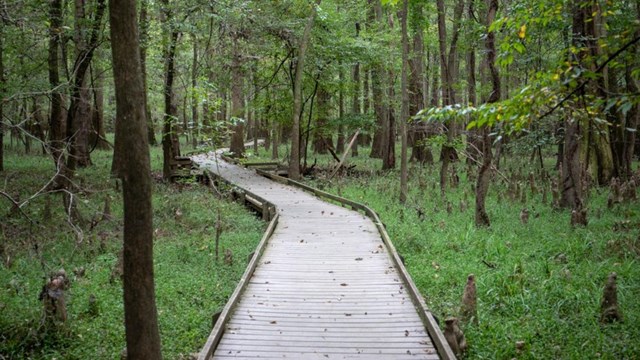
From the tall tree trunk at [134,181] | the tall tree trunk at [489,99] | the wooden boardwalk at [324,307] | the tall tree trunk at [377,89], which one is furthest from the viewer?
the tall tree trunk at [377,89]

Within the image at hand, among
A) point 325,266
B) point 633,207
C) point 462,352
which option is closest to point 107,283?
point 325,266

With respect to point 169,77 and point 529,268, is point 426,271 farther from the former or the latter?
point 169,77

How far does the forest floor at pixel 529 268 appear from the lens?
632cm

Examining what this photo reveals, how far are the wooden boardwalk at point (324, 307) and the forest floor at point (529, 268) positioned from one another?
26.3 inches

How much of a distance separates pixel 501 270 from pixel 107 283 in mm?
6699

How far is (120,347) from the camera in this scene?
6402 mm

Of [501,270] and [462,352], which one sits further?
[501,270]

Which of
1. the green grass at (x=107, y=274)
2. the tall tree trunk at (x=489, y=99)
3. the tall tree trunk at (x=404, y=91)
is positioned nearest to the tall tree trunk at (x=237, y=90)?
the green grass at (x=107, y=274)

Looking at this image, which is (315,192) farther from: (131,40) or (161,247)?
(131,40)

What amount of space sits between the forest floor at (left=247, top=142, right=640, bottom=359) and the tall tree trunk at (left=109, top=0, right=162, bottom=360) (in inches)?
145

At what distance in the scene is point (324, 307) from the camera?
711 centimetres

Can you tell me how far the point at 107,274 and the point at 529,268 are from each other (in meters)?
7.41

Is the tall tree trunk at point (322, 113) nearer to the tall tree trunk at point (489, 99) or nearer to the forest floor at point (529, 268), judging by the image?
the forest floor at point (529, 268)

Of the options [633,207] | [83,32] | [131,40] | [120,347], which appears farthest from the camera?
[633,207]
